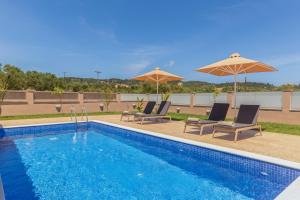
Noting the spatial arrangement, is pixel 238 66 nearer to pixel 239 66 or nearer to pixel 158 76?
pixel 239 66

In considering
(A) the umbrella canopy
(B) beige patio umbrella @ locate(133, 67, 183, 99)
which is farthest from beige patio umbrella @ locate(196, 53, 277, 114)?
(B) beige patio umbrella @ locate(133, 67, 183, 99)

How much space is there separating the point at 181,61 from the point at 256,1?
1406cm

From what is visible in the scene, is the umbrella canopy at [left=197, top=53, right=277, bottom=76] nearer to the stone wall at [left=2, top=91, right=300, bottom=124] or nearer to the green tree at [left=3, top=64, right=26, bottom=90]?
Answer: the stone wall at [left=2, top=91, right=300, bottom=124]

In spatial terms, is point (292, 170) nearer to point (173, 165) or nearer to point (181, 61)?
point (173, 165)

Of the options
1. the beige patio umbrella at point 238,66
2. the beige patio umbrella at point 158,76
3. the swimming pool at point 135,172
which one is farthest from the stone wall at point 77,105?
the swimming pool at point 135,172

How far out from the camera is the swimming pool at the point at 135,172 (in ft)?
12.2

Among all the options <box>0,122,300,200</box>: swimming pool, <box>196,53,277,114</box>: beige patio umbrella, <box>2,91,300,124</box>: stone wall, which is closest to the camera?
<box>0,122,300,200</box>: swimming pool

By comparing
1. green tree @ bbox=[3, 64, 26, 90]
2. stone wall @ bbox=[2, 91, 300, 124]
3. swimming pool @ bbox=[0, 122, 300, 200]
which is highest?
green tree @ bbox=[3, 64, 26, 90]

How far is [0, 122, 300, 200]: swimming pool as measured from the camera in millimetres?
3732

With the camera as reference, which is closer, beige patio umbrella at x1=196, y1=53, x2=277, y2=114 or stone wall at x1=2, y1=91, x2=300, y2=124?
beige patio umbrella at x1=196, y1=53, x2=277, y2=114

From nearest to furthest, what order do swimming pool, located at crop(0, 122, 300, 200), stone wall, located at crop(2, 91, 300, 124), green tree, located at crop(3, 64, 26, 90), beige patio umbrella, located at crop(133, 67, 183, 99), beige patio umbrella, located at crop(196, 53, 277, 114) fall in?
swimming pool, located at crop(0, 122, 300, 200) → beige patio umbrella, located at crop(196, 53, 277, 114) → stone wall, located at crop(2, 91, 300, 124) → beige patio umbrella, located at crop(133, 67, 183, 99) → green tree, located at crop(3, 64, 26, 90)

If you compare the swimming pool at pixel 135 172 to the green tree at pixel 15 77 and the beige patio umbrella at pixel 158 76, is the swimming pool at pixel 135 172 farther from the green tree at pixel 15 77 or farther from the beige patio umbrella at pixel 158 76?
the green tree at pixel 15 77

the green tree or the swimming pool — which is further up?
the green tree

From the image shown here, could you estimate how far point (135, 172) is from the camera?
479 centimetres
